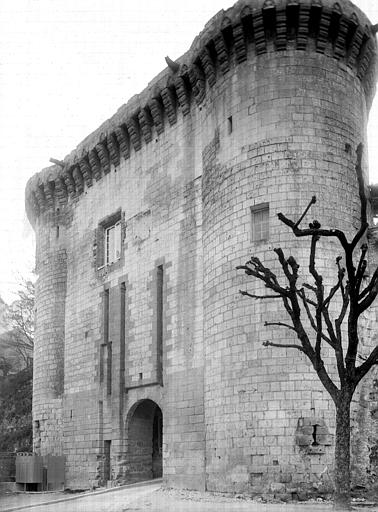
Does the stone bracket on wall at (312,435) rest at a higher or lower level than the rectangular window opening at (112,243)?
lower

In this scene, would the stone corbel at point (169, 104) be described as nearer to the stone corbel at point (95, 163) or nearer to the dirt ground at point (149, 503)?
the stone corbel at point (95, 163)

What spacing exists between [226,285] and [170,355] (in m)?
3.22

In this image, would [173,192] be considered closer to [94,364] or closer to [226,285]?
[226,285]

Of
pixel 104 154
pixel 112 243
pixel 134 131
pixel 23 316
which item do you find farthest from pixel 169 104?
pixel 23 316

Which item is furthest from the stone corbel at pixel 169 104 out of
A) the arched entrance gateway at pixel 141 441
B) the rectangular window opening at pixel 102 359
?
the arched entrance gateway at pixel 141 441

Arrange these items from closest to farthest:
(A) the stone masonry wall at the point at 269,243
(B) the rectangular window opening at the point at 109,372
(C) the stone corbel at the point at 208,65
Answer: (A) the stone masonry wall at the point at 269,243, (C) the stone corbel at the point at 208,65, (B) the rectangular window opening at the point at 109,372

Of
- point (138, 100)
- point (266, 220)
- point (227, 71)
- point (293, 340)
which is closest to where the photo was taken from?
point (293, 340)

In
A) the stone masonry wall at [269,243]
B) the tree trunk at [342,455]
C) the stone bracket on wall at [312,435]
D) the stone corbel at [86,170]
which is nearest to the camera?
the tree trunk at [342,455]

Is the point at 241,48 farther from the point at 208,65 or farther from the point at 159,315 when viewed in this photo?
the point at 159,315

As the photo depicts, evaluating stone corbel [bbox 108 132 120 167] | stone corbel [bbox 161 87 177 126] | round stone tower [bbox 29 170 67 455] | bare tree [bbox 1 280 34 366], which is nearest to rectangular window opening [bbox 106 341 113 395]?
round stone tower [bbox 29 170 67 455]

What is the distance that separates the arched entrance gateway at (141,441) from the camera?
20875mm

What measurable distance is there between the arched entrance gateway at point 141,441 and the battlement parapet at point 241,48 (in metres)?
7.27

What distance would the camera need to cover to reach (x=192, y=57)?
18.9m

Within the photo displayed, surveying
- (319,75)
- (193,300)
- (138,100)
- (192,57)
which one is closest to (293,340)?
(193,300)
